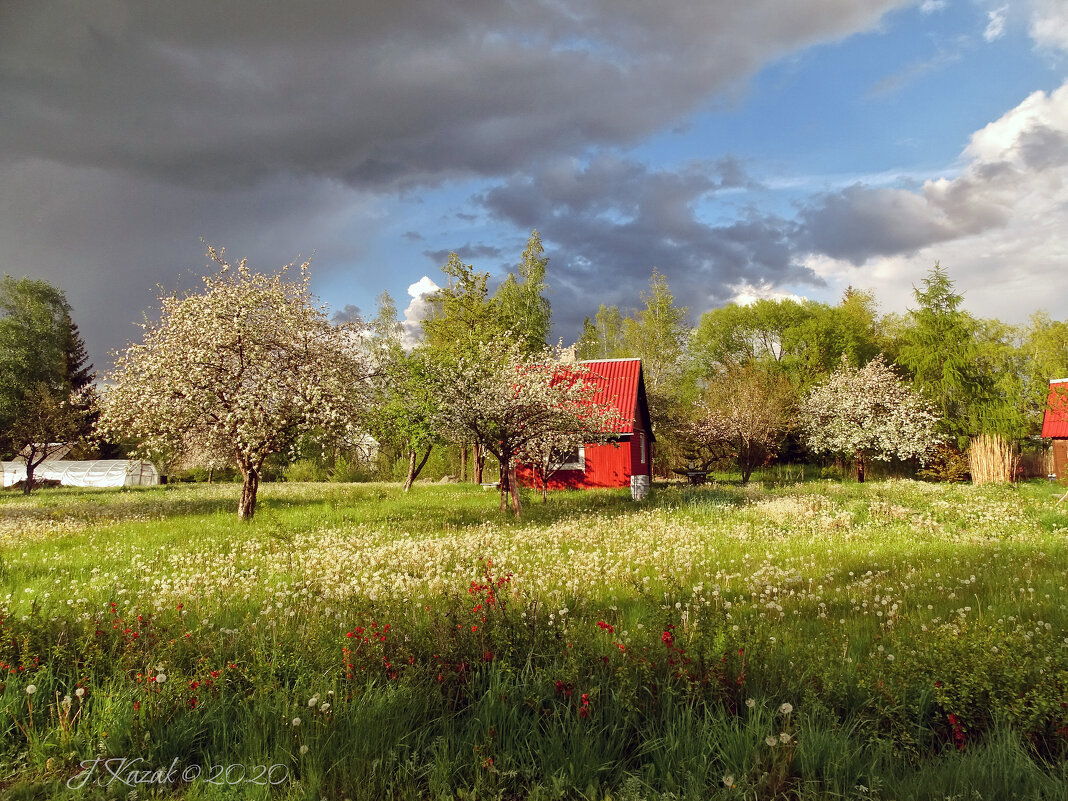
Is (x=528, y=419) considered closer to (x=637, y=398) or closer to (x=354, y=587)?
(x=354, y=587)

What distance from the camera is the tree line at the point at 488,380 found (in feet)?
55.7

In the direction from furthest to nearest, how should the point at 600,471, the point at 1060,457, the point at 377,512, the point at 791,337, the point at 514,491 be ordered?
the point at 791,337, the point at 1060,457, the point at 600,471, the point at 377,512, the point at 514,491

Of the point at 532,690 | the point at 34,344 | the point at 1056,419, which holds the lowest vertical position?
the point at 532,690

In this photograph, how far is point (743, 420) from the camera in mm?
36438

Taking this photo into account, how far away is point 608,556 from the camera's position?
9.96m

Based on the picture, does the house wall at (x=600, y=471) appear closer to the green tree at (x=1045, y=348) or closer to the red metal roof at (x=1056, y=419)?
the red metal roof at (x=1056, y=419)

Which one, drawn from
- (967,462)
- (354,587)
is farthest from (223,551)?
(967,462)

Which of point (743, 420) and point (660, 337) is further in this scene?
point (660, 337)

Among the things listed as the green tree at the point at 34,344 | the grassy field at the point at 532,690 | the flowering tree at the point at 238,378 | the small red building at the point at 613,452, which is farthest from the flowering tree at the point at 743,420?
the green tree at the point at 34,344

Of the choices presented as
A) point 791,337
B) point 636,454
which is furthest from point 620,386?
point 791,337

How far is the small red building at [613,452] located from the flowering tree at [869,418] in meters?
14.4

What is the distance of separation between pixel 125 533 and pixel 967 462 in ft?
140

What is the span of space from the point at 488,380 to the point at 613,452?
14.4m

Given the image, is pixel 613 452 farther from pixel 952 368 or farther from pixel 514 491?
pixel 952 368
